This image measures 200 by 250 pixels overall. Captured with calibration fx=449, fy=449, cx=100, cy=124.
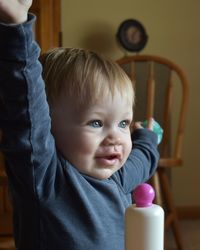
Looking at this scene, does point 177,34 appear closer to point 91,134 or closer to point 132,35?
point 132,35

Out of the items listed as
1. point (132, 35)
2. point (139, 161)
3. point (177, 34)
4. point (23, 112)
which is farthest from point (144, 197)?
point (177, 34)

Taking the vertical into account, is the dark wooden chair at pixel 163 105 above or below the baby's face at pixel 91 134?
below

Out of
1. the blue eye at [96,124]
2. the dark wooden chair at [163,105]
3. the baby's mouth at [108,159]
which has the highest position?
the blue eye at [96,124]

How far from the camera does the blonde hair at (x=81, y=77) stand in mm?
730

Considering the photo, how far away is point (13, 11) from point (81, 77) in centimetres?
26

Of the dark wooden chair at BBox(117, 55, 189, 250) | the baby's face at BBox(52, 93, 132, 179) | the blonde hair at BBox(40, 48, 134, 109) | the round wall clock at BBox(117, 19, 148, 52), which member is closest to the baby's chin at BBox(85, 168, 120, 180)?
the baby's face at BBox(52, 93, 132, 179)

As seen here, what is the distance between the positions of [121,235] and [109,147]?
0.15 metres

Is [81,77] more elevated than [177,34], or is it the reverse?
[81,77]

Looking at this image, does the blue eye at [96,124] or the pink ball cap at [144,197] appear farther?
the blue eye at [96,124]

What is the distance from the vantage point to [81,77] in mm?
735

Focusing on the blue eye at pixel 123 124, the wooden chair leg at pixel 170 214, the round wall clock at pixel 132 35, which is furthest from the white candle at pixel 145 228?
the round wall clock at pixel 132 35

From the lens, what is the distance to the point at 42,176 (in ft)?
2.12

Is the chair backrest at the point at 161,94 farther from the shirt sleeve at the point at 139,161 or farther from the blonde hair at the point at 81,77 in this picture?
the blonde hair at the point at 81,77

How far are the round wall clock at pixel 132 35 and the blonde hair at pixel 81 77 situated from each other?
5.27 feet
